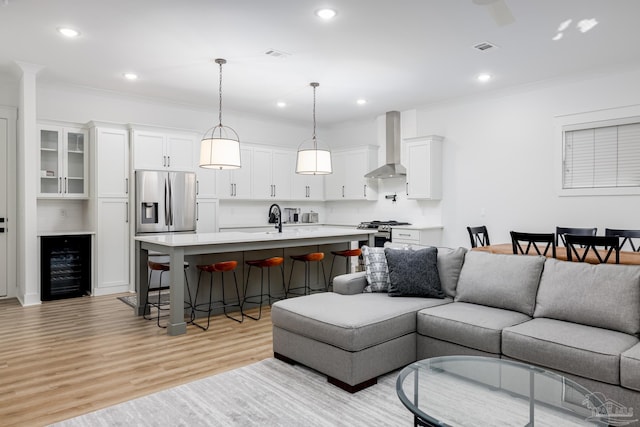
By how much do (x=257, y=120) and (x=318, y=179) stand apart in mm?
1718

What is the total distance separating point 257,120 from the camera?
8008 millimetres

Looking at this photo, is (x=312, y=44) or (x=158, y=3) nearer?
(x=158, y=3)

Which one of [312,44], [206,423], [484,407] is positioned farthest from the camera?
[312,44]

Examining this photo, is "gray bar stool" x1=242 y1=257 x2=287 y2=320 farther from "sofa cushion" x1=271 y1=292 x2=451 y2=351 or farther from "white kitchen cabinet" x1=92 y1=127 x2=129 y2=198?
"white kitchen cabinet" x1=92 y1=127 x2=129 y2=198

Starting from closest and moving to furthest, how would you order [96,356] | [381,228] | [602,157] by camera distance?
[96,356]
[602,157]
[381,228]

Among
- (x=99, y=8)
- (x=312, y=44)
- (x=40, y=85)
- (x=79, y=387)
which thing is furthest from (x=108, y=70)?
(x=79, y=387)

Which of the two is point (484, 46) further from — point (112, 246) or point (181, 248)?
point (112, 246)

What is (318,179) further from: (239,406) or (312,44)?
(239,406)

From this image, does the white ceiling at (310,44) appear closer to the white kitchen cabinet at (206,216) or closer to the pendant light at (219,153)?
the pendant light at (219,153)

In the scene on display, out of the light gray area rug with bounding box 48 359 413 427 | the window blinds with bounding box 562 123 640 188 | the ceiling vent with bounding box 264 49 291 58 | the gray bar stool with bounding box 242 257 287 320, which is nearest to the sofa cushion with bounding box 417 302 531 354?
the light gray area rug with bounding box 48 359 413 427

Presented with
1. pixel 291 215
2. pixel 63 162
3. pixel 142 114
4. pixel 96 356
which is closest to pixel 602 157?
pixel 291 215

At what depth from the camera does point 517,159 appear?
6.12 metres

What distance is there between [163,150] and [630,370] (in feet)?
19.4

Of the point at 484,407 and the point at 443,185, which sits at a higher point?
the point at 443,185
